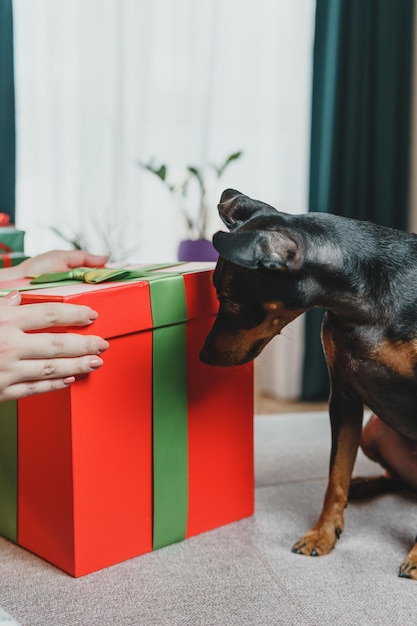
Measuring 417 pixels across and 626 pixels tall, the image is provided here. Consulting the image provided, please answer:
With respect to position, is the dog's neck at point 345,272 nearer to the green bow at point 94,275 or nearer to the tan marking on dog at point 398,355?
the tan marking on dog at point 398,355

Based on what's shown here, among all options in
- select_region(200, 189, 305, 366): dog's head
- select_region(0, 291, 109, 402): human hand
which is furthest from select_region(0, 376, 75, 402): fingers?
select_region(200, 189, 305, 366): dog's head

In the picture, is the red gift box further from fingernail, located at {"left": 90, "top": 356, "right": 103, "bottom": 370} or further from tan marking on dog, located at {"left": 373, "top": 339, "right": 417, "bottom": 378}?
tan marking on dog, located at {"left": 373, "top": 339, "right": 417, "bottom": 378}

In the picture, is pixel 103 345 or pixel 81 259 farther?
pixel 81 259

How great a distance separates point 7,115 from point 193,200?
0.74 m

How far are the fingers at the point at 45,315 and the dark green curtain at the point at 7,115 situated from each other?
1524 mm

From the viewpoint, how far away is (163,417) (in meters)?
1.19

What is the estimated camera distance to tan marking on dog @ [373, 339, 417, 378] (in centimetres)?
109

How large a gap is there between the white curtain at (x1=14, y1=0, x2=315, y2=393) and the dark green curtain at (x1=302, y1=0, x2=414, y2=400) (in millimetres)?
71

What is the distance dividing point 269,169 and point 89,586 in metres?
2.09

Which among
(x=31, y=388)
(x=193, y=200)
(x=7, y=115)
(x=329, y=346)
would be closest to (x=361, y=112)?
(x=193, y=200)

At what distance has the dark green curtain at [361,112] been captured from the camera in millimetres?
2750

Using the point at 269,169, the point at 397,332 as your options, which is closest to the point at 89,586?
the point at 397,332

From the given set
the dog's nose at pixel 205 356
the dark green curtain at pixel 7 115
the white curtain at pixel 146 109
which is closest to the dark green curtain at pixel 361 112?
the white curtain at pixel 146 109

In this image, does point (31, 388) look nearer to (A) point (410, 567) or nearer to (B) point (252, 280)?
(B) point (252, 280)
